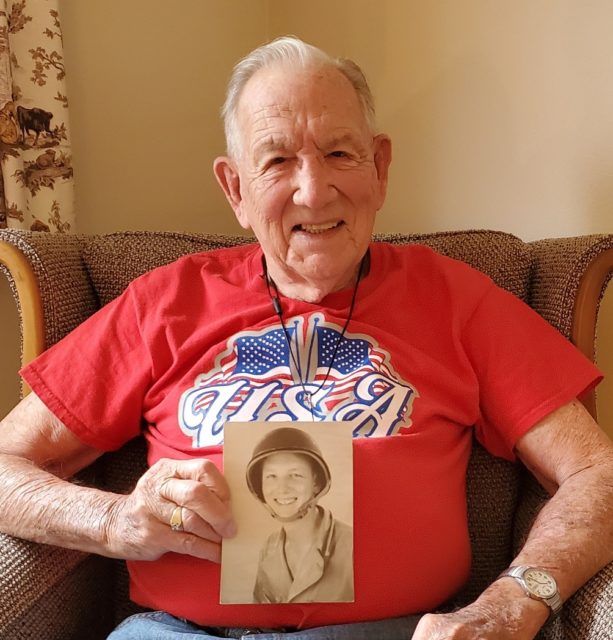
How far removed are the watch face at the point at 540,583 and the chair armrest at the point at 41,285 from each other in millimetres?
824

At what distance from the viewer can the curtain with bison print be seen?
4.67 feet

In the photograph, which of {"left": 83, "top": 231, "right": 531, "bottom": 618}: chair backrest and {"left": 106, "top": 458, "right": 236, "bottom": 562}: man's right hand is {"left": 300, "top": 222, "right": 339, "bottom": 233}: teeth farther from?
{"left": 106, "top": 458, "right": 236, "bottom": 562}: man's right hand

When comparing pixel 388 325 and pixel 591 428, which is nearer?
pixel 591 428

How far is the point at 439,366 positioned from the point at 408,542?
0.28 meters

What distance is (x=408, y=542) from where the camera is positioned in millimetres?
969

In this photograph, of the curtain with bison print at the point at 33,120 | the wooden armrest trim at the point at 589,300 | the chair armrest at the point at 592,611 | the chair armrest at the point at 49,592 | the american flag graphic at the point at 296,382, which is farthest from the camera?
the curtain with bison print at the point at 33,120

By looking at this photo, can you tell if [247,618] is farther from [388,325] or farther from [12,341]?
[12,341]

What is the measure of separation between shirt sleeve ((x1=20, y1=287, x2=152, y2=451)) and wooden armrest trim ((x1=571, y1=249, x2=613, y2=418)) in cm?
69

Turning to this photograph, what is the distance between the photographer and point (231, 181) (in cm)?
124

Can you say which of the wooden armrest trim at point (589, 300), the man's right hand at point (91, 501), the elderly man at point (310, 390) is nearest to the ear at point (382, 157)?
the elderly man at point (310, 390)

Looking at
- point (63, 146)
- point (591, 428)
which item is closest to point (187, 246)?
point (63, 146)

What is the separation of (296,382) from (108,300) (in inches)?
17.7

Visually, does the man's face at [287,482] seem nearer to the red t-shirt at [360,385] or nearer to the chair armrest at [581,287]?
the red t-shirt at [360,385]

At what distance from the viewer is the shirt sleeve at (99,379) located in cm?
110
